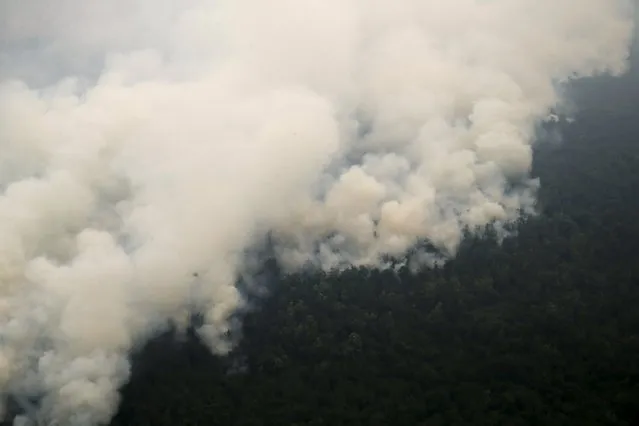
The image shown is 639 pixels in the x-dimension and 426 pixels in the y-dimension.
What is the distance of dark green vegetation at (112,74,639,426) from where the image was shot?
1837 inches

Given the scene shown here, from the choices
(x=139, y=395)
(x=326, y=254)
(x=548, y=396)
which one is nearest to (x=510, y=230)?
(x=326, y=254)

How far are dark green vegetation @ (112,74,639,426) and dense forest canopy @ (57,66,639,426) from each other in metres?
0.12

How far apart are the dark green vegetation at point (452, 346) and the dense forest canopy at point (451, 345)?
0.12 metres

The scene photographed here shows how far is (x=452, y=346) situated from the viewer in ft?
174

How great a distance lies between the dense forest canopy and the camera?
46.7 meters

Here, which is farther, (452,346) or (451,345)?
(451,345)

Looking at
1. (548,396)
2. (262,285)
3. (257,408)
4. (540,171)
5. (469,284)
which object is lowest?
(548,396)

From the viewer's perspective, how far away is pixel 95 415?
49312 millimetres

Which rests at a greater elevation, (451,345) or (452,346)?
(451,345)

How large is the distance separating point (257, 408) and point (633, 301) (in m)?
33.2

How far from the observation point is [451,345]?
53.0 m

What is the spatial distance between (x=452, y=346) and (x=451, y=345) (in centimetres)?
15

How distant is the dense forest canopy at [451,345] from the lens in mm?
46688

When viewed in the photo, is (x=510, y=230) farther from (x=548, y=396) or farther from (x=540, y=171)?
(x=548, y=396)
